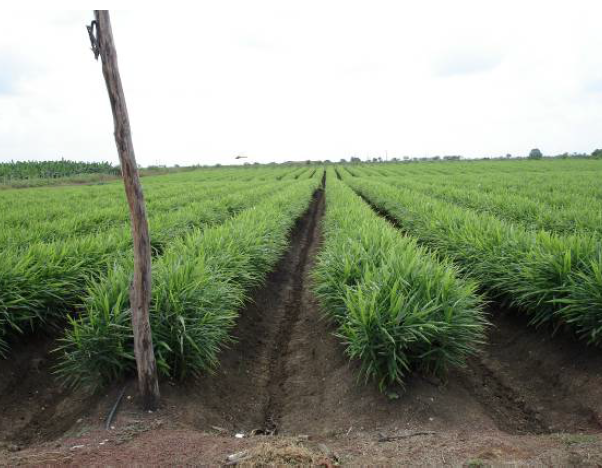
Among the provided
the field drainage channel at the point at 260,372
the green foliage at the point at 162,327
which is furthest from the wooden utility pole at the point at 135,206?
the field drainage channel at the point at 260,372

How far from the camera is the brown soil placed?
2172mm

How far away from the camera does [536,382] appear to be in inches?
134

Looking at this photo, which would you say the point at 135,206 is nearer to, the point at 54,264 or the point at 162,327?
the point at 162,327

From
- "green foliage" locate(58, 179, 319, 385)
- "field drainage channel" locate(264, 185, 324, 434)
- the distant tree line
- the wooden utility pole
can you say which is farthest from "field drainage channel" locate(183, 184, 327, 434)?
the distant tree line

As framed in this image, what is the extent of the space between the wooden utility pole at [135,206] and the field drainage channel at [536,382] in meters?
2.42

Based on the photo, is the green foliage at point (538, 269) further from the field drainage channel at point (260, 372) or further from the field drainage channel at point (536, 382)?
the field drainage channel at point (260, 372)

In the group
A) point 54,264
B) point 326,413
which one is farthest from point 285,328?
point 54,264

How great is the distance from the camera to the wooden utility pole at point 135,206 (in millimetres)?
2191

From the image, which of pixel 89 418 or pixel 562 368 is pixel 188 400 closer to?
pixel 89 418

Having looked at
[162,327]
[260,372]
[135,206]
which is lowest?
[260,372]

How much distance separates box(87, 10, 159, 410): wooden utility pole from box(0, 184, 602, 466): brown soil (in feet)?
1.02

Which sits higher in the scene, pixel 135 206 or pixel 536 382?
pixel 135 206

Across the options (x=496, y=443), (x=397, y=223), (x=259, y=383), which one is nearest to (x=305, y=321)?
(x=259, y=383)

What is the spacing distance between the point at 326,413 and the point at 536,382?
1932 mm
